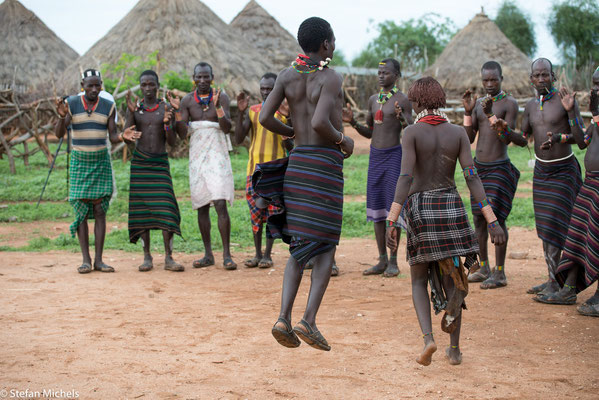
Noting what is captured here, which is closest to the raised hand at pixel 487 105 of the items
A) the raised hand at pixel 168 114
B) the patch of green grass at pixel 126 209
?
the raised hand at pixel 168 114

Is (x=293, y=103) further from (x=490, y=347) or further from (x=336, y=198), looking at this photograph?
(x=490, y=347)

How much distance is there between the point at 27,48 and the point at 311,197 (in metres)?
25.4

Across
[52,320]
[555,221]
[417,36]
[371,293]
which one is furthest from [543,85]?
[417,36]

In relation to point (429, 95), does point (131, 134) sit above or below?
below

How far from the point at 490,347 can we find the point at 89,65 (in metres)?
18.1

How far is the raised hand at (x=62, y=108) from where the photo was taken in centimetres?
646

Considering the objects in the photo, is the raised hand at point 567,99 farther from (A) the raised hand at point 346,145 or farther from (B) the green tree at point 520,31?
(B) the green tree at point 520,31

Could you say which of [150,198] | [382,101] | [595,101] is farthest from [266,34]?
[595,101]

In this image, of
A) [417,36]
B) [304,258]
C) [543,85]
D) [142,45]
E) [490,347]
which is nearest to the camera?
[304,258]

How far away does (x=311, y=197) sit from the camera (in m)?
3.80

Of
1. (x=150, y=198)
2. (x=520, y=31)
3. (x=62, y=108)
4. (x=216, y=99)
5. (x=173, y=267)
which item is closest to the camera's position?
(x=62, y=108)

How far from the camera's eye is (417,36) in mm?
42062

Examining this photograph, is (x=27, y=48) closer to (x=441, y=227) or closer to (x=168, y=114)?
(x=168, y=114)

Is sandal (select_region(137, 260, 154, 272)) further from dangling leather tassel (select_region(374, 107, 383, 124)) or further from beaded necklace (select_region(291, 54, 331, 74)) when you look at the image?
beaded necklace (select_region(291, 54, 331, 74))
